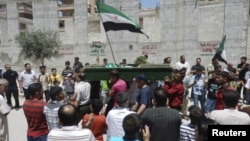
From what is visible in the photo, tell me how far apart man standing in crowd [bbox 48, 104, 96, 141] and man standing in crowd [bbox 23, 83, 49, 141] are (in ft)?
4.13

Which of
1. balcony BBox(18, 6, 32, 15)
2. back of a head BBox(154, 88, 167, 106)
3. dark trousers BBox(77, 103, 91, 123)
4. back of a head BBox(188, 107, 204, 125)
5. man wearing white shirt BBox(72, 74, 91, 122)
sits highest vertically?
balcony BBox(18, 6, 32, 15)

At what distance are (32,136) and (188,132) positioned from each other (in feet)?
7.46

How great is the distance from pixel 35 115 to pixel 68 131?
4.56 feet

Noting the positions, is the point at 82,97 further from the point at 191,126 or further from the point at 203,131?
the point at 203,131

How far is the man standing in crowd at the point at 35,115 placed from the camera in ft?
12.9

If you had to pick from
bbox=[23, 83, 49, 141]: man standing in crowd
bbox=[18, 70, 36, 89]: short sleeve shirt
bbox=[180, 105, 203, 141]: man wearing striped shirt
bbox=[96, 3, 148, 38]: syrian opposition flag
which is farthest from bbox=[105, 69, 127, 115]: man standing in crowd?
bbox=[18, 70, 36, 89]: short sleeve shirt

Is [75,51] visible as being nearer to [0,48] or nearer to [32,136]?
[0,48]

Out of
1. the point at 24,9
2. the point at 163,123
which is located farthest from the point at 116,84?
the point at 24,9

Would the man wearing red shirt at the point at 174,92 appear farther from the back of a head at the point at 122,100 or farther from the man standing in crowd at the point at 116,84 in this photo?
the back of a head at the point at 122,100

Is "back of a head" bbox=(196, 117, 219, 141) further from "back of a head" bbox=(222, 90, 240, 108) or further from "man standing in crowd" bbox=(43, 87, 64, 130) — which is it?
"man standing in crowd" bbox=(43, 87, 64, 130)

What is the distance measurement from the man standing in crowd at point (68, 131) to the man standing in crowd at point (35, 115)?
1258 millimetres

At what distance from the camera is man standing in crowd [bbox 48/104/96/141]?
273cm

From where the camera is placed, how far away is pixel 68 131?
2.76 m

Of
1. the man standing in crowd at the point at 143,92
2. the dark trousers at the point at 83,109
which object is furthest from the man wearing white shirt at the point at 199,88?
the dark trousers at the point at 83,109
